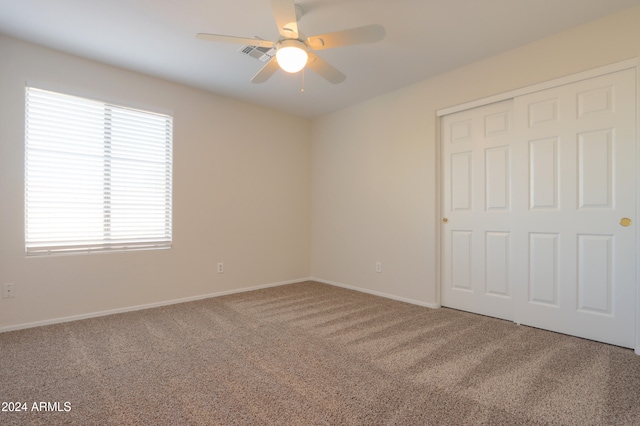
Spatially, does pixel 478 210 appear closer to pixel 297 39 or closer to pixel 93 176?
pixel 297 39

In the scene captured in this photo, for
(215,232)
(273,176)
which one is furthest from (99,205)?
(273,176)

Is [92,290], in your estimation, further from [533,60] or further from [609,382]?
[533,60]

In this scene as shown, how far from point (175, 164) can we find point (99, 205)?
0.88 metres

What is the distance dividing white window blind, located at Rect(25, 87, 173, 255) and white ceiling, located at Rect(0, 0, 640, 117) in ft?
1.82

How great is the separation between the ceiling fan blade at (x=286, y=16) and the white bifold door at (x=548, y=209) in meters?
2.21

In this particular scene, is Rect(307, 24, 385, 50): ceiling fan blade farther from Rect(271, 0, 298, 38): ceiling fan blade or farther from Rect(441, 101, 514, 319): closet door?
Rect(441, 101, 514, 319): closet door

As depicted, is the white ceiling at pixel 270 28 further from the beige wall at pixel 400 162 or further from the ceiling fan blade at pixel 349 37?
the ceiling fan blade at pixel 349 37

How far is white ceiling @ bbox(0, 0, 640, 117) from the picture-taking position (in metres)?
2.33

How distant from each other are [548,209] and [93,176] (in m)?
4.31

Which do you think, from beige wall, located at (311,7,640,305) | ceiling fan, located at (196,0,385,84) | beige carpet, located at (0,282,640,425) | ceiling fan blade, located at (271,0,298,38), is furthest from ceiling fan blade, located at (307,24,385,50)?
beige carpet, located at (0,282,640,425)

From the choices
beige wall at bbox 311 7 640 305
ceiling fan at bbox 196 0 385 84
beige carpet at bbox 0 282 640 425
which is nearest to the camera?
beige carpet at bbox 0 282 640 425

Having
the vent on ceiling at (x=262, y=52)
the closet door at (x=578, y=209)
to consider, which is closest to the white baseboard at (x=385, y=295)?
the closet door at (x=578, y=209)

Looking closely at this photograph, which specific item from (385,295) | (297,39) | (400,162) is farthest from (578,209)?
(297,39)

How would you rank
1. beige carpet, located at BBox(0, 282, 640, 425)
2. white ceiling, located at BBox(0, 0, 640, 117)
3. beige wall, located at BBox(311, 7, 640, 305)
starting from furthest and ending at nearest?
1. beige wall, located at BBox(311, 7, 640, 305)
2. white ceiling, located at BBox(0, 0, 640, 117)
3. beige carpet, located at BBox(0, 282, 640, 425)
